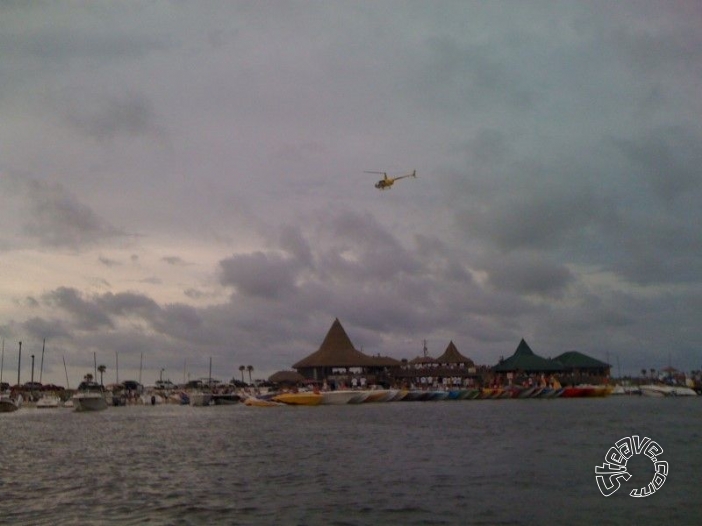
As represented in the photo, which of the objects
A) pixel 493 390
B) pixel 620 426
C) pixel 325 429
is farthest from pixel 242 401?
pixel 620 426

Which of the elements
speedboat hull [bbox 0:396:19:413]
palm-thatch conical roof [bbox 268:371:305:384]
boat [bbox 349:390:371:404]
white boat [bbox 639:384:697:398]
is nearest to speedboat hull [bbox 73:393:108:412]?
speedboat hull [bbox 0:396:19:413]

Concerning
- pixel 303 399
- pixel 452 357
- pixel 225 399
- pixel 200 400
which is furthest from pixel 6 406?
pixel 452 357

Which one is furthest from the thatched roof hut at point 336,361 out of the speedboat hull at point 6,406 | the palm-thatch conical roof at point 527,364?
the speedboat hull at point 6,406

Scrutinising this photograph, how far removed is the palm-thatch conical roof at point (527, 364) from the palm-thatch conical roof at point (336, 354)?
90.7 ft

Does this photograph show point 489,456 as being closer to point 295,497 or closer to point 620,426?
point 295,497

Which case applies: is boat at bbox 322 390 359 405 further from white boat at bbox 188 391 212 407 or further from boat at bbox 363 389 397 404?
white boat at bbox 188 391 212 407

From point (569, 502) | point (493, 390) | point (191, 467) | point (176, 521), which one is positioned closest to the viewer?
point (176, 521)

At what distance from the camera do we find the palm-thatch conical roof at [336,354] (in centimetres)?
14612

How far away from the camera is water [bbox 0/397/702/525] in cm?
2106

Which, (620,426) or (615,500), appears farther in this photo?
(620,426)

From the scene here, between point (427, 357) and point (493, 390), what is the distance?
31.8 m

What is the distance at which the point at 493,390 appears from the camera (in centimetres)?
12738

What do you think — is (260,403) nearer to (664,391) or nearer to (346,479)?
(664,391)
